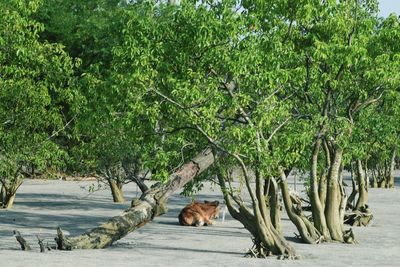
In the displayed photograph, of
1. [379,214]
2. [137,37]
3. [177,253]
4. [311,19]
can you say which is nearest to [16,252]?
[177,253]

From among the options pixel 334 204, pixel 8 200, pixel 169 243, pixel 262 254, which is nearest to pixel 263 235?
pixel 262 254

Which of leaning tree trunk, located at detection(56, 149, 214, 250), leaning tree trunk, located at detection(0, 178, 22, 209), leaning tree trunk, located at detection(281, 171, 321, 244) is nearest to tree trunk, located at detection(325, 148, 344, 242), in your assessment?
leaning tree trunk, located at detection(281, 171, 321, 244)

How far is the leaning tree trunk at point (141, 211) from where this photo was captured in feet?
72.7

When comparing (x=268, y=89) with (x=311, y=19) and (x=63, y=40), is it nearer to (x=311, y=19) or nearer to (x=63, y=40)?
(x=311, y=19)

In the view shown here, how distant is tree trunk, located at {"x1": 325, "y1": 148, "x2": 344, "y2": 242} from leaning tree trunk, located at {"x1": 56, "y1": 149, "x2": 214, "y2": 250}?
388 cm

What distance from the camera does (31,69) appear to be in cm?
2547

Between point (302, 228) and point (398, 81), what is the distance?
200 inches

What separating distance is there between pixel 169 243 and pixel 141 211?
1.53 m

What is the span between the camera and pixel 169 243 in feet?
79.2

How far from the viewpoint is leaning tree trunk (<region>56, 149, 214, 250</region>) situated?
2216cm

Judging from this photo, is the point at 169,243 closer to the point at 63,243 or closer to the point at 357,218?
the point at 63,243

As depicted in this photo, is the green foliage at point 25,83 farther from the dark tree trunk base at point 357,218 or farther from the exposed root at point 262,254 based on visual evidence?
the dark tree trunk base at point 357,218

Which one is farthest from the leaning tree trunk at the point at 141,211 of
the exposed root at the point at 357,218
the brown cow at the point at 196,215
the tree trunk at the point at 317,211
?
the exposed root at the point at 357,218

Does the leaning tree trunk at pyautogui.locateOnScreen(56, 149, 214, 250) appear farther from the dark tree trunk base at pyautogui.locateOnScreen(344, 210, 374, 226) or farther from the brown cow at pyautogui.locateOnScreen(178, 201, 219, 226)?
the dark tree trunk base at pyautogui.locateOnScreen(344, 210, 374, 226)
